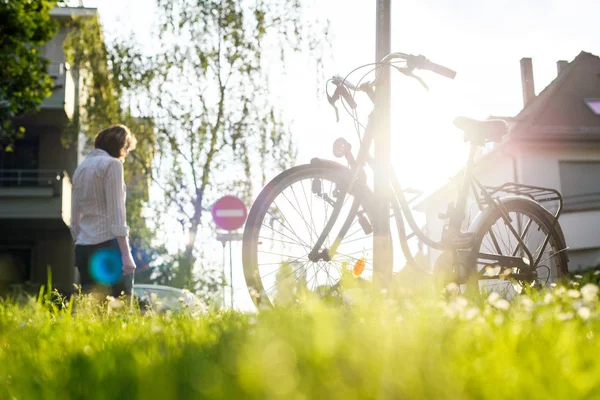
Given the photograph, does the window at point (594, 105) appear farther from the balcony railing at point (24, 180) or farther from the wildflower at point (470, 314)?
the wildflower at point (470, 314)

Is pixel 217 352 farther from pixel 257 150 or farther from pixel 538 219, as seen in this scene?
pixel 257 150

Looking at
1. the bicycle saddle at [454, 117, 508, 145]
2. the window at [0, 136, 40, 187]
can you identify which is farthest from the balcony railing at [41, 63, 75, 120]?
the bicycle saddle at [454, 117, 508, 145]

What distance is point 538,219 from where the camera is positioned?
17.3 ft

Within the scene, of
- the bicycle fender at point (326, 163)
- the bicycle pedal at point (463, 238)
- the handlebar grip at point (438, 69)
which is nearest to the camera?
the bicycle fender at point (326, 163)

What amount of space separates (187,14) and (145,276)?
20076 millimetres

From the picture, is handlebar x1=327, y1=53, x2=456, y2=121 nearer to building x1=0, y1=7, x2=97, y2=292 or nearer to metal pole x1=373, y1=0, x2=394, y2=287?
metal pole x1=373, y1=0, x2=394, y2=287

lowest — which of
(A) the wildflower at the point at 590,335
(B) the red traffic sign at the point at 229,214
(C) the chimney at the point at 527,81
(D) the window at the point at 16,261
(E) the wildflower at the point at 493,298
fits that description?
(D) the window at the point at 16,261

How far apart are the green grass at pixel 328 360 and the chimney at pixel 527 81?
26.7 meters

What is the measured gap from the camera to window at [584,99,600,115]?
956 inches

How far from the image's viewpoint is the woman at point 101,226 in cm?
538

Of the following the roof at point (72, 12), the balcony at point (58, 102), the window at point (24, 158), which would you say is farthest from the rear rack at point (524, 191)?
the window at point (24, 158)

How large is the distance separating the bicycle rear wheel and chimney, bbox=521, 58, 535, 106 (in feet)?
77.3

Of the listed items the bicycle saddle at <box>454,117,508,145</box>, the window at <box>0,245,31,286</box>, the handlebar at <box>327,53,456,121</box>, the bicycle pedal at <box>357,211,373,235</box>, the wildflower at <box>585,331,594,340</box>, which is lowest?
the window at <box>0,245,31,286</box>

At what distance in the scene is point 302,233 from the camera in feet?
14.5
